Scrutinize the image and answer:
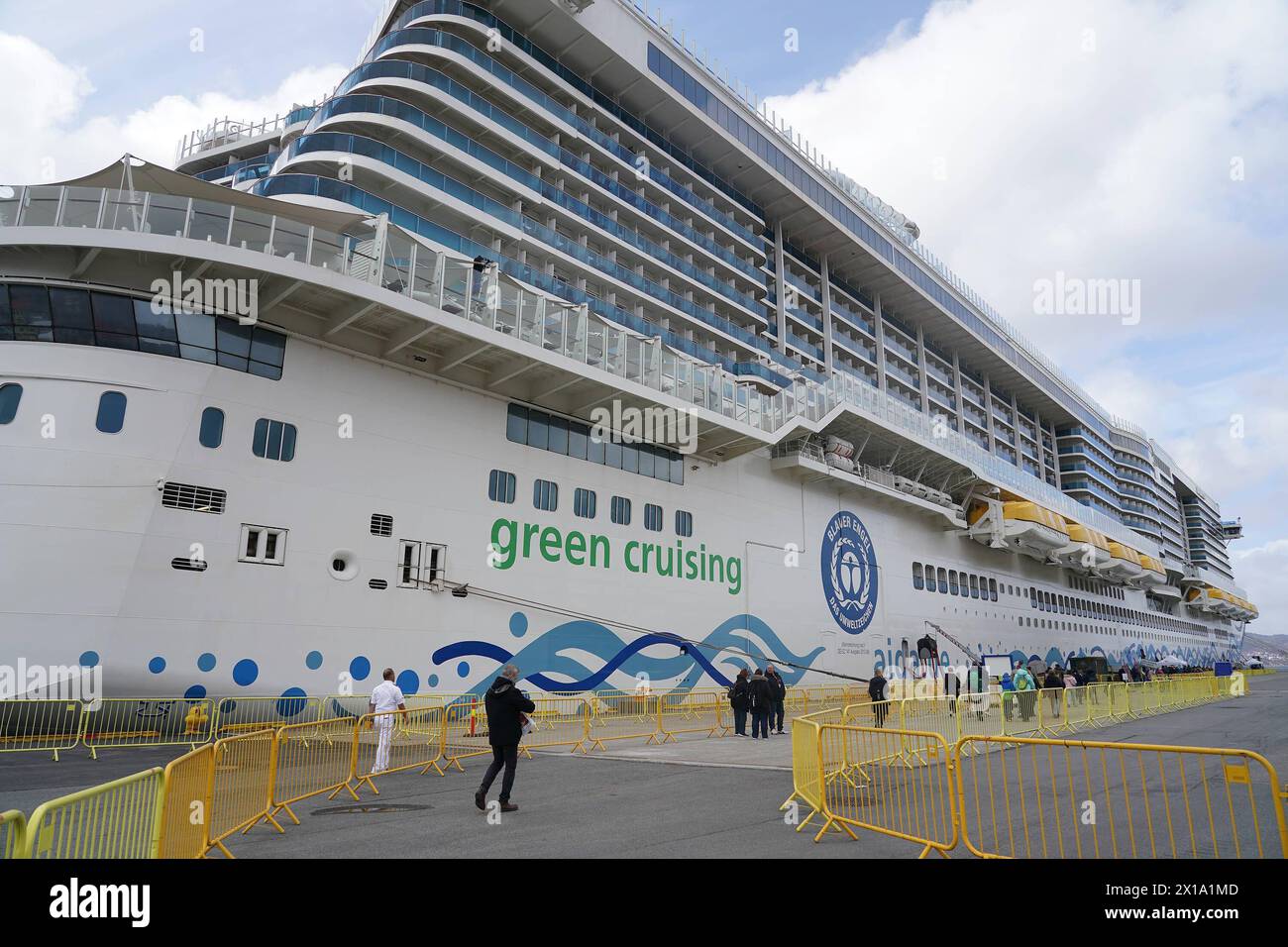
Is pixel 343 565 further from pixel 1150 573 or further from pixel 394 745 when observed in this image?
pixel 1150 573

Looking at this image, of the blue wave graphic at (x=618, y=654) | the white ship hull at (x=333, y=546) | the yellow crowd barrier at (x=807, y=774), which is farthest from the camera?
the blue wave graphic at (x=618, y=654)

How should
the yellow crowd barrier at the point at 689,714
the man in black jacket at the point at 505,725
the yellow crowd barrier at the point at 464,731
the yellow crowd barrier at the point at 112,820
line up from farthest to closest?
the yellow crowd barrier at the point at 689,714 → the yellow crowd barrier at the point at 464,731 → the man in black jacket at the point at 505,725 → the yellow crowd barrier at the point at 112,820

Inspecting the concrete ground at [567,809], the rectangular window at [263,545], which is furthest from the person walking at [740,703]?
the rectangular window at [263,545]

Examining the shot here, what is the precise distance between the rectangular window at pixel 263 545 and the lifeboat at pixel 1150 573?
2363 inches

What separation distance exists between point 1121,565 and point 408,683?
171 ft

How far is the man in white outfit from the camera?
426 inches

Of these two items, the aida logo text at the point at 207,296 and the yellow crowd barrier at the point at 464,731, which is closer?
the yellow crowd barrier at the point at 464,731

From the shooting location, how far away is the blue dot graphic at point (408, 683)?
53.6 ft

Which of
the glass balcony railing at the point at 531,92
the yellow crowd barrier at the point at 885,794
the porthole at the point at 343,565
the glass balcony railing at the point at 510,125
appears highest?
the glass balcony railing at the point at 531,92

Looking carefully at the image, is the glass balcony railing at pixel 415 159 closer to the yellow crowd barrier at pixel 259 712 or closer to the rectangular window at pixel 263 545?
the rectangular window at pixel 263 545

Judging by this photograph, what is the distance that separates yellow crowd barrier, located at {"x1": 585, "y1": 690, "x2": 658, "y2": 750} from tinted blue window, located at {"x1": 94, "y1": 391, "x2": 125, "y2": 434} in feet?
31.8
